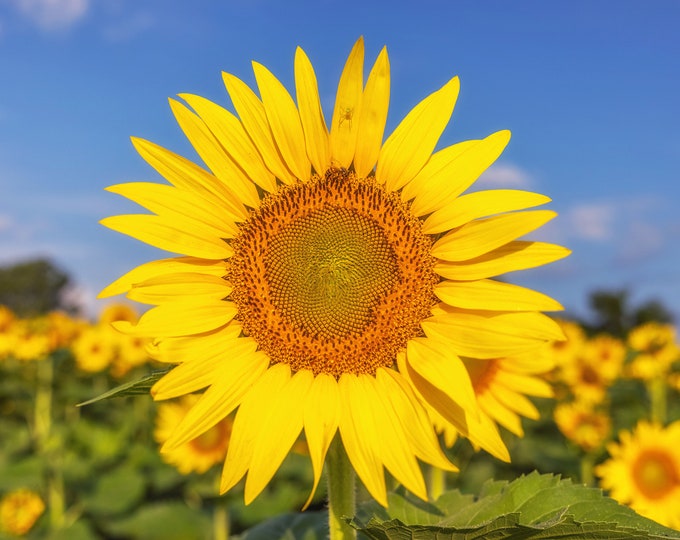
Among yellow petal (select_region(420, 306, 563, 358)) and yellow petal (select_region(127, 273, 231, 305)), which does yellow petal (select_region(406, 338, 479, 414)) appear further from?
yellow petal (select_region(127, 273, 231, 305))

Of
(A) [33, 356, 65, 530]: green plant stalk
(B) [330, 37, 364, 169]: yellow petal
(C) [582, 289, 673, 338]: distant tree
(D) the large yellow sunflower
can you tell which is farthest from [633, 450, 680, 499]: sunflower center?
(C) [582, 289, 673, 338]: distant tree

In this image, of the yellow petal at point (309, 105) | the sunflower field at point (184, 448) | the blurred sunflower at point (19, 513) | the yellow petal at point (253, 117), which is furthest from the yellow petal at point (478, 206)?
the blurred sunflower at point (19, 513)

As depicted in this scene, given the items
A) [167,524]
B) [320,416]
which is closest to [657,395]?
[167,524]

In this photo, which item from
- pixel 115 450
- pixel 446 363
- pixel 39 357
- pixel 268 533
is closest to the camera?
pixel 446 363

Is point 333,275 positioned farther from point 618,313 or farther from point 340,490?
point 618,313

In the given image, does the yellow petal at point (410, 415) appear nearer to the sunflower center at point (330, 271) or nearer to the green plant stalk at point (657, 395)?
the sunflower center at point (330, 271)

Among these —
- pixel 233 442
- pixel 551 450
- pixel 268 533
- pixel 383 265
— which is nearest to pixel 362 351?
pixel 383 265

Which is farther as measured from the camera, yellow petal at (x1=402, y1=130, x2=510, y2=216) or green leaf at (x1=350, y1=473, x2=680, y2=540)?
yellow petal at (x1=402, y1=130, x2=510, y2=216)

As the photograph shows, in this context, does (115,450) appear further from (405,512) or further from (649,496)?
(405,512)

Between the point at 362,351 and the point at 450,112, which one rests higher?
the point at 450,112
